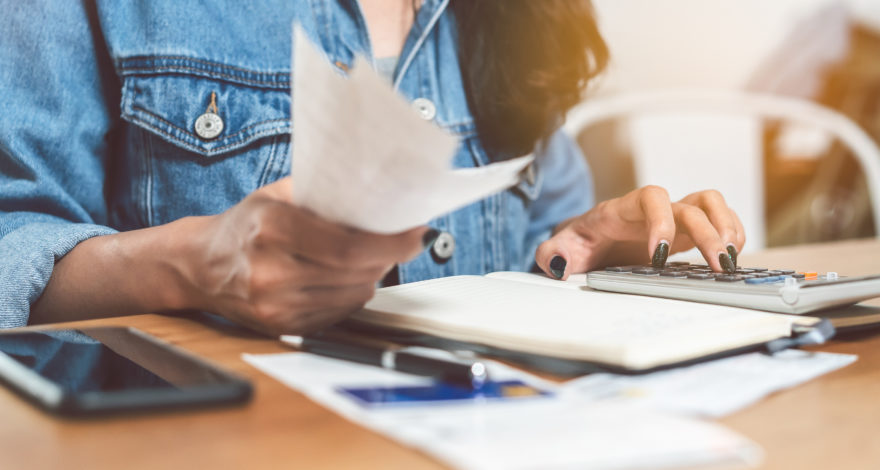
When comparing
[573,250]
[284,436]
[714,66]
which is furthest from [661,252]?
[714,66]

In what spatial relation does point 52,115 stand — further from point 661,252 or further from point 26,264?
point 661,252

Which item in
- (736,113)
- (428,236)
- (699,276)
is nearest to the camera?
(428,236)

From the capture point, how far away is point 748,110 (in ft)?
5.01

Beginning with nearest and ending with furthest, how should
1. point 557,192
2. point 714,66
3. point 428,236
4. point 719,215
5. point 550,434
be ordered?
point 550,434 < point 428,236 < point 719,215 < point 557,192 < point 714,66

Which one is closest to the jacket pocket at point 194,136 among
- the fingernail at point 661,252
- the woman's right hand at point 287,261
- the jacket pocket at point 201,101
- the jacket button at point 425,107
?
the jacket pocket at point 201,101

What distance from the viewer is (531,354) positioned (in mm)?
333

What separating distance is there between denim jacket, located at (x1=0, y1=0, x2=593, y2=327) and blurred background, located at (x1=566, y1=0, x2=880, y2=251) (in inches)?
31.9

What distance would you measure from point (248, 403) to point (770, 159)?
5.53ft

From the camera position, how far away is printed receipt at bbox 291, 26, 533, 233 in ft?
0.82

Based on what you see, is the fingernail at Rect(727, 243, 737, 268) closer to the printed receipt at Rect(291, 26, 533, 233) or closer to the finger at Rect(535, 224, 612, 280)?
the finger at Rect(535, 224, 612, 280)

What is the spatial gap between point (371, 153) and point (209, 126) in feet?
1.49

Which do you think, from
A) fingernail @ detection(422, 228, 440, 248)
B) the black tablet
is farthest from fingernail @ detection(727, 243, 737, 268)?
the black tablet

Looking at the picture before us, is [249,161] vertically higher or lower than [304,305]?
higher

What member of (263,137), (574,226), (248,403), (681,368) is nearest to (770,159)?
(574,226)
